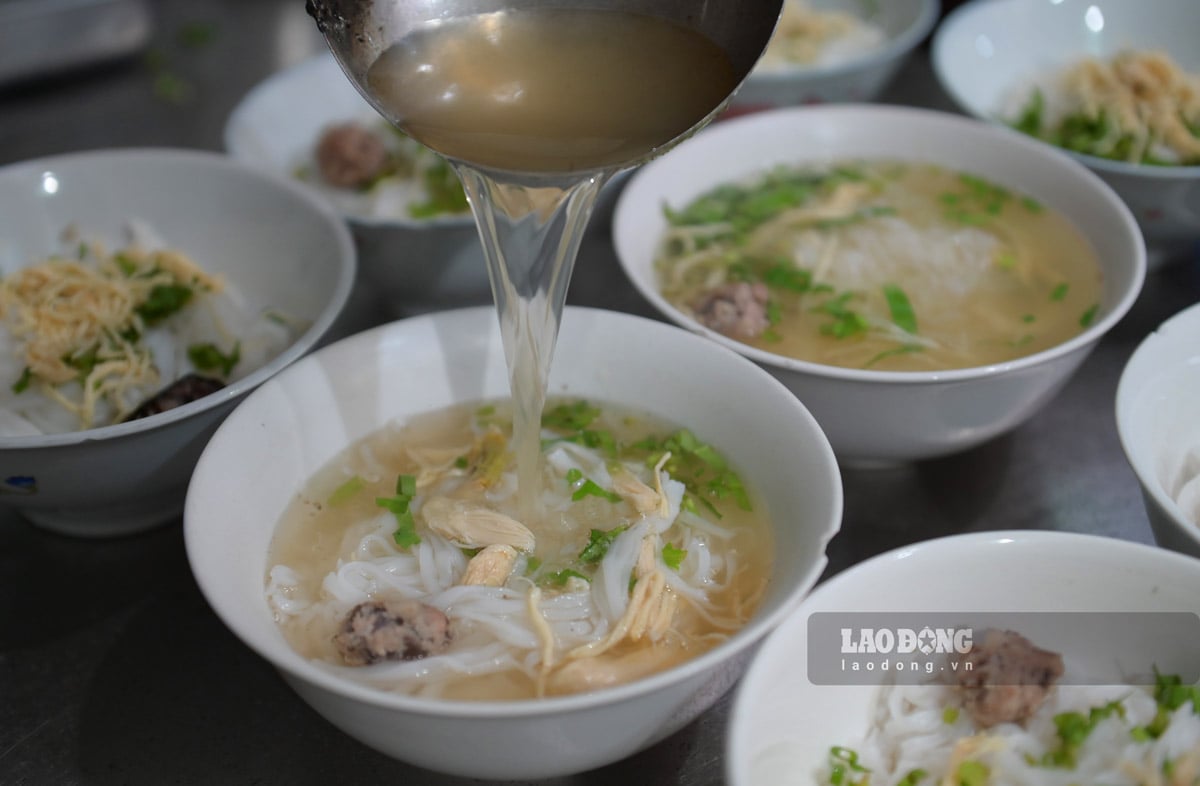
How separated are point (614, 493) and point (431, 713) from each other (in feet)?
2.26

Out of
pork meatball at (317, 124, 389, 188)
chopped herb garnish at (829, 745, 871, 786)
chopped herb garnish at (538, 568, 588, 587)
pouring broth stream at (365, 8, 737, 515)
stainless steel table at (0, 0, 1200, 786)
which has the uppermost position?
pouring broth stream at (365, 8, 737, 515)

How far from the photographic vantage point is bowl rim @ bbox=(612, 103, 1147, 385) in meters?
1.99

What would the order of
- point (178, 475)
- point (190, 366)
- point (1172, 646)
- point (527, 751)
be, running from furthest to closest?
1. point (190, 366)
2. point (178, 475)
3. point (1172, 646)
4. point (527, 751)

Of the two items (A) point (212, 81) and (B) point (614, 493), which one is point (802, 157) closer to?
(B) point (614, 493)

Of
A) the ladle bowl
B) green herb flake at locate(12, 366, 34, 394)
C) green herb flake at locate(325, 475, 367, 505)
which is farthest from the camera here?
green herb flake at locate(12, 366, 34, 394)

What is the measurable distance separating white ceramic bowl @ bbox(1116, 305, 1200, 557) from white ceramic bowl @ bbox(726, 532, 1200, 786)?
19 centimetres

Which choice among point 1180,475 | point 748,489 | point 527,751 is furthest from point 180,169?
point 1180,475

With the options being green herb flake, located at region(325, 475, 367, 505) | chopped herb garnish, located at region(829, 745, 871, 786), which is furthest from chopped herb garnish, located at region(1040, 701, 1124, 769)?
green herb flake, located at region(325, 475, 367, 505)

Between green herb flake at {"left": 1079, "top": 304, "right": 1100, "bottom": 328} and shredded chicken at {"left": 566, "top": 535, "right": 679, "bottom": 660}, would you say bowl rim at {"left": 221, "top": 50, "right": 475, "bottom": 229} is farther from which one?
green herb flake at {"left": 1079, "top": 304, "right": 1100, "bottom": 328}

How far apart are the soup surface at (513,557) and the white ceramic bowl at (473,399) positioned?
0.18ft

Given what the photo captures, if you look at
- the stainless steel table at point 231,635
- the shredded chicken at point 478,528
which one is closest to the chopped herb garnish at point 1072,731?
the stainless steel table at point 231,635

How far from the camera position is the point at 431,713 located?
4.43 feet

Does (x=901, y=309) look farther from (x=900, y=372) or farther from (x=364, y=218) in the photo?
(x=364, y=218)

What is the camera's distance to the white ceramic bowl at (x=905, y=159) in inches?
80.0
